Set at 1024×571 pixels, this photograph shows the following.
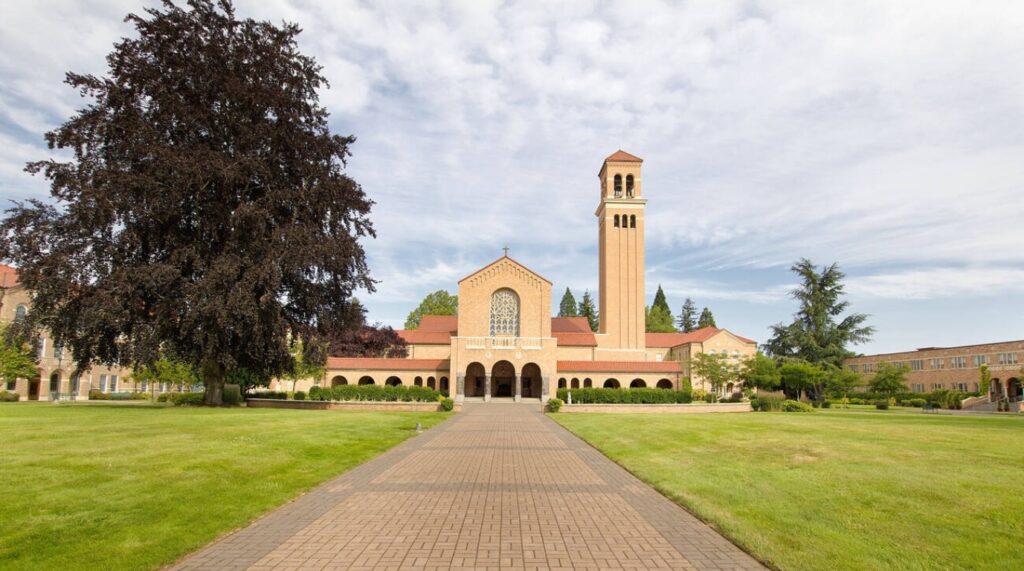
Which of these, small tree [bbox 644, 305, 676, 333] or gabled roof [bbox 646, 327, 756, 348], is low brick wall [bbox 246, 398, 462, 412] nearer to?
gabled roof [bbox 646, 327, 756, 348]

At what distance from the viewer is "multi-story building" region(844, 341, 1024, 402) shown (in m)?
60.5

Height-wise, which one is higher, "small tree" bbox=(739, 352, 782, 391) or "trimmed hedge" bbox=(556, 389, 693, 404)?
"small tree" bbox=(739, 352, 782, 391)

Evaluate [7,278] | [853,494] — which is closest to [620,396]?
[853,494]

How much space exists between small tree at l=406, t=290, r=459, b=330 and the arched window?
123ft

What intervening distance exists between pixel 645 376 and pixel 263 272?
40722 millimetres

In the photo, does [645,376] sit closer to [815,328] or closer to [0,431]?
[815,328]

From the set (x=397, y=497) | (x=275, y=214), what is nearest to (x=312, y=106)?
(x=275, y=214)

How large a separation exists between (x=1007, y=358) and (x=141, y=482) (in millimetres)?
76657

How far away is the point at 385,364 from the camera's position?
57.1 m

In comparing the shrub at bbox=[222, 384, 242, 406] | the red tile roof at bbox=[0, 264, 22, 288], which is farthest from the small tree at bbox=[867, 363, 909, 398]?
the red tile roof at bbox=[0, 264, 22, 288]

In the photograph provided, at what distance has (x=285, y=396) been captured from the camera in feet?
135

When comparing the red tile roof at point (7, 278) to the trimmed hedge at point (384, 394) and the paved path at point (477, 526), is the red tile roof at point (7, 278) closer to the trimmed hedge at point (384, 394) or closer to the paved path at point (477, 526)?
the trimmed hedge at point (384, 394)

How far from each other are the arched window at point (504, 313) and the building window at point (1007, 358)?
50563mm

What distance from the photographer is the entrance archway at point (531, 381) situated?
57.0 m
